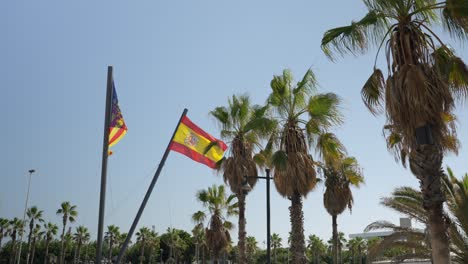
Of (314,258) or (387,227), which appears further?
(314,258)

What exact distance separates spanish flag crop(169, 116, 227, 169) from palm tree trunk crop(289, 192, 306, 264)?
3.61 m

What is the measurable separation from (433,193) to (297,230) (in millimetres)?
8104

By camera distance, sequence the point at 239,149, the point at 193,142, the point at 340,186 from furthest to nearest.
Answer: the point at 340,186
the point at 239,149
the point at 193,142

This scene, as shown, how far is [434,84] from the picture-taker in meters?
10.2

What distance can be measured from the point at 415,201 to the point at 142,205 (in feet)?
27.6

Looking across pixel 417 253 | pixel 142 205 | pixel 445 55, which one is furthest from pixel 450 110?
pixel 142 205

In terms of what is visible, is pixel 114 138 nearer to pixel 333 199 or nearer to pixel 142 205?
pixel 142 205

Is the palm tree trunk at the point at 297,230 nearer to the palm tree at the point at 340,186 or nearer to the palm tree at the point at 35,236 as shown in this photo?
the palm tree at the point at 340,186

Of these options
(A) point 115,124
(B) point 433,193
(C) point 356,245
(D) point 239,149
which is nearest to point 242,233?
(D) point 239,149

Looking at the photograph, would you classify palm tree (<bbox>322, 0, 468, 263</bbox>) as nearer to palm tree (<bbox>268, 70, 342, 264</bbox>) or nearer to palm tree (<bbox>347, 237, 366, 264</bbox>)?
palm tree (<bbox>268, 70, 342, 264</bbox>)

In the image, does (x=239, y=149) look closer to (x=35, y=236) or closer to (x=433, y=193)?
(x=433, y=193)

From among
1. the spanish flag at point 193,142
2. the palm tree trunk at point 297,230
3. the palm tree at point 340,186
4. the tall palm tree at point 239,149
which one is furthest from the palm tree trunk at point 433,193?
the palm tree at point 340,186

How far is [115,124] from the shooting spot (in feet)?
41.8

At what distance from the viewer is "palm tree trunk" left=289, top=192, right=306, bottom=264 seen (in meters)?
17.0
